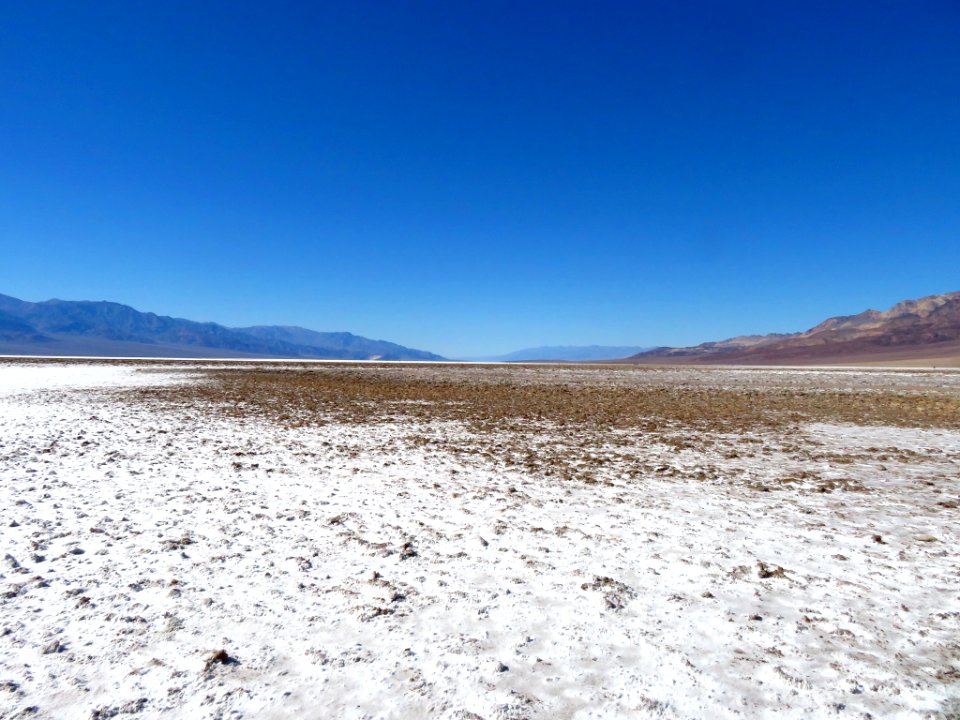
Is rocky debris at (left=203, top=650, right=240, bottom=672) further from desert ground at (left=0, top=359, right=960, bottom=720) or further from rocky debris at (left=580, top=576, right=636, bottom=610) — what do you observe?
rocky debris at (left=580, top=576, right=636, bottom=610)

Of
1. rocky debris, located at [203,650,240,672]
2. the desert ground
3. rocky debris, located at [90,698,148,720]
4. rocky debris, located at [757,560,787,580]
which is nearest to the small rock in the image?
the desert ground

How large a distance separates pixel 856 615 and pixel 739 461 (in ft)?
22.1

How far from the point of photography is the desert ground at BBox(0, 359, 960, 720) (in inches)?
139

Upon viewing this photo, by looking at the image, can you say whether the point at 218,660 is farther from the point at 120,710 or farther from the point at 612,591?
the point at 612,591

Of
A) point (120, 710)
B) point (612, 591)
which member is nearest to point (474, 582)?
point (612, 591)

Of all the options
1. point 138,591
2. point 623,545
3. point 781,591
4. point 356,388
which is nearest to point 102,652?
point 138,591

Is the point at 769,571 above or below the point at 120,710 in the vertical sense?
above

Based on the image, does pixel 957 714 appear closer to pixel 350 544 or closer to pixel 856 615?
pixel 856 615

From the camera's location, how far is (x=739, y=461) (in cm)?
1094

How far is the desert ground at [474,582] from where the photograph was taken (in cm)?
354

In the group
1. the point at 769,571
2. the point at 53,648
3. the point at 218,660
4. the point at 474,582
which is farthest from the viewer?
the point at 769,571

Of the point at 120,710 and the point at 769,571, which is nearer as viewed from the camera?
the point at 120,710

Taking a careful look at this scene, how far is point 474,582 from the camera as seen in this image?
5191 millimetres

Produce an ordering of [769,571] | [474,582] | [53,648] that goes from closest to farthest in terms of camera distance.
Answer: [53,648] → [474,582] → [769,571]
